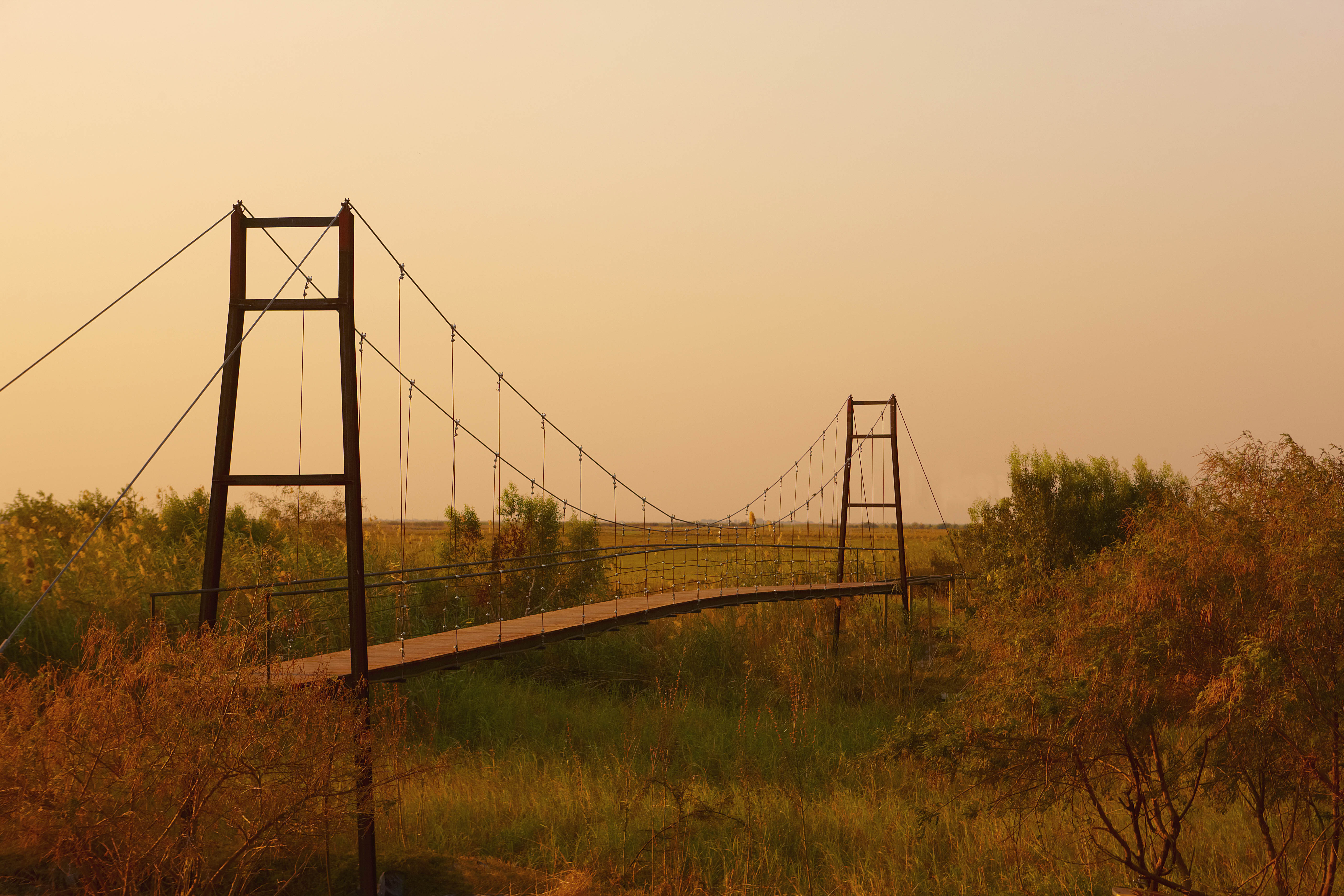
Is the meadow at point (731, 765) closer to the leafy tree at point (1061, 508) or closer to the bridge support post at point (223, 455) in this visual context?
the bridge support post at point (223, 455)

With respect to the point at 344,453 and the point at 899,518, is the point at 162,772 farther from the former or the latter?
the point at 899,518

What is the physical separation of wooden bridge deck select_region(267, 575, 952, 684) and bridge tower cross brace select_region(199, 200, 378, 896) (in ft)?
1.41

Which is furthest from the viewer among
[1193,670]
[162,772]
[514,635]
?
[514,635]

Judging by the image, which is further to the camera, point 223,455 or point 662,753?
point 662,753

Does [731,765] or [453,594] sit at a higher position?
[453,594]

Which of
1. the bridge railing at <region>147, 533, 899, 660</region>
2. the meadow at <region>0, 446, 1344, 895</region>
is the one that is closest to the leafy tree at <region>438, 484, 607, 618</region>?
the bridge railing at <region>147, 533, 899, 660</region>

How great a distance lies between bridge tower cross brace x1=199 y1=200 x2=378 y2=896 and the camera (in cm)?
854

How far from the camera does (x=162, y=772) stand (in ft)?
20.5

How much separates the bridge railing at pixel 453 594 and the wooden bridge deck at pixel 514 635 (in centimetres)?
25

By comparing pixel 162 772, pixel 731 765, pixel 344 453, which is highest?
pixel 344 453

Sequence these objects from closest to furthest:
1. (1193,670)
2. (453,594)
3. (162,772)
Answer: (162,772)
(1193,670)
(453,594)

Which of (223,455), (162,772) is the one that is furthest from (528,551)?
(162,772)

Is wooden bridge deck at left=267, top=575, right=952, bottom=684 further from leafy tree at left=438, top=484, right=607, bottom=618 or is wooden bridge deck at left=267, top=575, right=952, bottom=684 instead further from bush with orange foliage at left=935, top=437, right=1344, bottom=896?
bush with orange foliage at left=935, top=437, right=1344, bottom=896

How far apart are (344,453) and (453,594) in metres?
11.2
